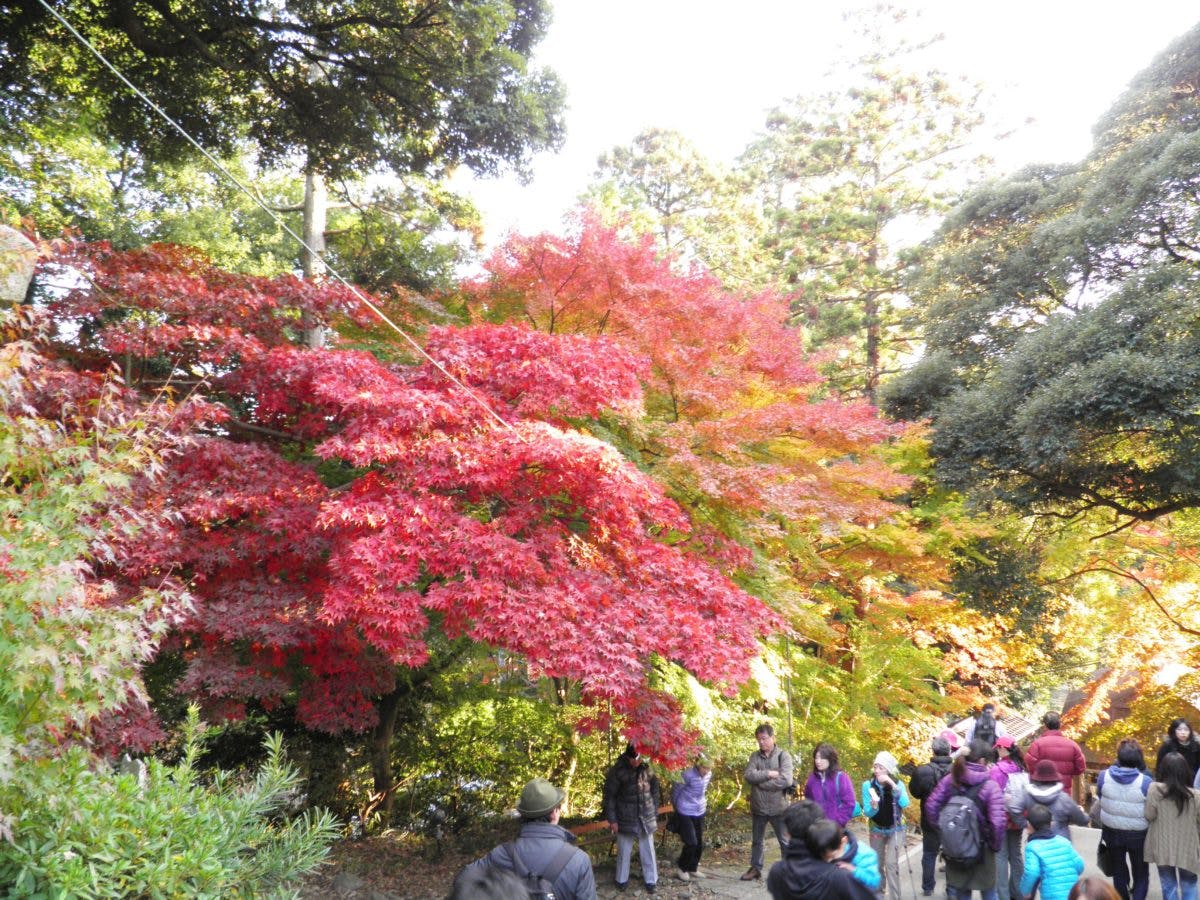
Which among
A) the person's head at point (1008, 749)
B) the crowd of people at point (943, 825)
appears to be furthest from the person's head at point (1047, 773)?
the person's head at point (1008, 749)

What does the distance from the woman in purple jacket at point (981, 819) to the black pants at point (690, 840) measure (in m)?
2.28

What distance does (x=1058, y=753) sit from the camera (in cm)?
590

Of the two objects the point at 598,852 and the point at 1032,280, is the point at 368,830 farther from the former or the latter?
the point at 1032,280

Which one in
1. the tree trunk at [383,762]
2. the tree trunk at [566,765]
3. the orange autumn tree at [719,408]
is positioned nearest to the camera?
the orange autumn tree at [719,408]

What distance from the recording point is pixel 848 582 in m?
10.8

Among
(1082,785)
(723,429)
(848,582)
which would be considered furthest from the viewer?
(1082,785)

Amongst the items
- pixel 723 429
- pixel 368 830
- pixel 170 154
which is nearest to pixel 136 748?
pixel 368 830

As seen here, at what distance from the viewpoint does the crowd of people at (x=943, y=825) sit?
3.06 m

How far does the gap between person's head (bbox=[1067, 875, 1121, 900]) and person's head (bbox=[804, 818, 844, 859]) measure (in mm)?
957

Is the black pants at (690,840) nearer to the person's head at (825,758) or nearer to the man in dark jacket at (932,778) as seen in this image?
the person's head at (825,758)

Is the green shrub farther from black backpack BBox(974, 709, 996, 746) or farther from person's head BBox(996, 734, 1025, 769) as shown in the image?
black backpack BBox(974, 709, 996, 746)

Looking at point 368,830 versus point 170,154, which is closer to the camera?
point 368,830

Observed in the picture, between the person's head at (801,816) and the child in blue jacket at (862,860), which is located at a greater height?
the person's head at (801,816)

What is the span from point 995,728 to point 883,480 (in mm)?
2474
